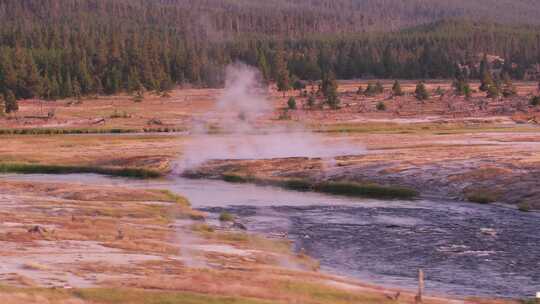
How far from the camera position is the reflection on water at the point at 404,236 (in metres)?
34.4

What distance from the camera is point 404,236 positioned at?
42.8 meters

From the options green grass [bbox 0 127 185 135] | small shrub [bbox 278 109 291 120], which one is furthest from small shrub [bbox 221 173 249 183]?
small shrub [bbox 278 109 291 120]

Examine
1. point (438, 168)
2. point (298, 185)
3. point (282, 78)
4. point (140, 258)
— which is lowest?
point (298, 185)

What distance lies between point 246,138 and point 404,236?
5180 cm

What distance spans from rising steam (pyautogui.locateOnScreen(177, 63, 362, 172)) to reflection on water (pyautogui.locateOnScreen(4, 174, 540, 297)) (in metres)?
16.6

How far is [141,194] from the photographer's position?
56219 millimetres

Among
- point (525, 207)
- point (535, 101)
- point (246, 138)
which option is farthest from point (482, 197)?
point (535, 101)

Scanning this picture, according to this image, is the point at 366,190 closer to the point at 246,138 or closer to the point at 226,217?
the point at 226,217

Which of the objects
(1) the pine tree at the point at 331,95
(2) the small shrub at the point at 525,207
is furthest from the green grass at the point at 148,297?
(1) the pine tree at the point at 331,95

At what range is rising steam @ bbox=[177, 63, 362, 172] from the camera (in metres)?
77.8

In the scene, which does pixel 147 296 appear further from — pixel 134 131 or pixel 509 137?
pixel 134 131

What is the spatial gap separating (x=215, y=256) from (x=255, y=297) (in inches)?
331

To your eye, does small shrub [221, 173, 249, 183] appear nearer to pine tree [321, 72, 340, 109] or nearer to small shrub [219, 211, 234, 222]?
small shrub [219, 211, 234, 222]

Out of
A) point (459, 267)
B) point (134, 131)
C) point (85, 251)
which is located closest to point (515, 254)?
point (459, 267)
